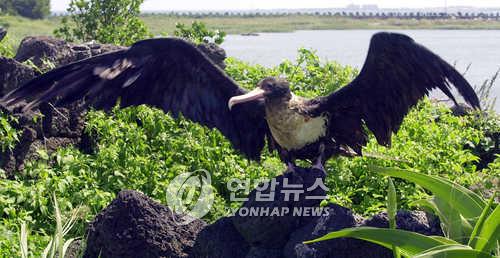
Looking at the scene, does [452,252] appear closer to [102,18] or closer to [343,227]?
[343,227]

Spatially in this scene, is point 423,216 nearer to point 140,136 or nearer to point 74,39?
point 140,136

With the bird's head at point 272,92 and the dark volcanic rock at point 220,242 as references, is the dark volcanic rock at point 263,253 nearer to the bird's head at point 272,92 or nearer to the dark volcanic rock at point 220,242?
the dark volcanic rock at point 220,242

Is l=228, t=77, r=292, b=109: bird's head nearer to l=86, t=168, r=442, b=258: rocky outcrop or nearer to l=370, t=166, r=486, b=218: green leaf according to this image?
l=86, t=168, r=442, b=258: rocky outcrop

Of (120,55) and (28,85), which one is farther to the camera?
(120,55)

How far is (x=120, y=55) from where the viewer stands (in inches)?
179

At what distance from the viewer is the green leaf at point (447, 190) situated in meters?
2.74

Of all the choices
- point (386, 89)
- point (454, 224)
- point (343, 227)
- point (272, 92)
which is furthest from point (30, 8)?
point (454, 224)

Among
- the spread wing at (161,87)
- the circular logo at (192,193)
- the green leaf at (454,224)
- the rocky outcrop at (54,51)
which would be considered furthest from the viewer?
the rocky outcrop at (54,51)

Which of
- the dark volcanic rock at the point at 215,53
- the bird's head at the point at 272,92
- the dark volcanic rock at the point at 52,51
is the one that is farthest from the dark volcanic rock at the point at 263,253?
the dark volcanic rock at the point at 215,53

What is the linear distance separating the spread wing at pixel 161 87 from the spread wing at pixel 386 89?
487 millimetres

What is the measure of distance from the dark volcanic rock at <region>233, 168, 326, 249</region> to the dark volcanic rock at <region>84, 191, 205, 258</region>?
29 centimetres

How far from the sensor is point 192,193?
16.3 feet

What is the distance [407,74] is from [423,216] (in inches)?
41.0

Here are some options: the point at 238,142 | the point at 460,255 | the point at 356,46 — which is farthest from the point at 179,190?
the point at 356,46
